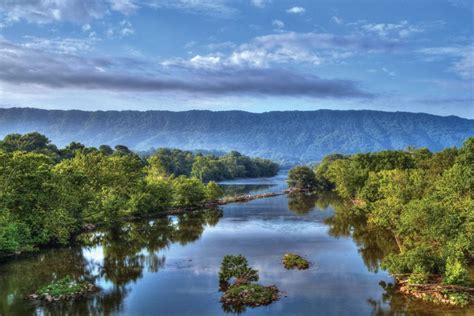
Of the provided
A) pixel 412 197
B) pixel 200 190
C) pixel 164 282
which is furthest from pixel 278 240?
pixel 200 190

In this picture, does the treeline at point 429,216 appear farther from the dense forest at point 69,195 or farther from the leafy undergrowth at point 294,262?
the dense forest at point 69,195

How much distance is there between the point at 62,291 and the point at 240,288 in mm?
12378

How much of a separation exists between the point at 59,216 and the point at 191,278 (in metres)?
18.3

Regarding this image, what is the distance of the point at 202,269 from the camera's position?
3975cm

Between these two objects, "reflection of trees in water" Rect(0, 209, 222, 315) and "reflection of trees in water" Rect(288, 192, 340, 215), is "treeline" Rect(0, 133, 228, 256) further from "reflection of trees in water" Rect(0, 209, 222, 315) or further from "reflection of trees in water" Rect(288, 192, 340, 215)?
"reflection of trees in water" Rect(288, 192, 340, 215)

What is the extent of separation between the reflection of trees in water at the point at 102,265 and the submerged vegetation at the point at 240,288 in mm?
7321

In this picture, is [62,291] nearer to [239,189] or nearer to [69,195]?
[69,195]

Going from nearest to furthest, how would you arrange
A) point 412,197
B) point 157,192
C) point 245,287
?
point 245,287, point 412,197, point 157,192

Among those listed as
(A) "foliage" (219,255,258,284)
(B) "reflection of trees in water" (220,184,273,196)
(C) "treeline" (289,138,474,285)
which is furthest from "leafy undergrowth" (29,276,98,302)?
(B) "reflection of trees in water" (220,184,273,196)

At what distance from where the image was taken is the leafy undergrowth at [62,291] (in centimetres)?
3112

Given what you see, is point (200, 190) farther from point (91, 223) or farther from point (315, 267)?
point (315, 267)

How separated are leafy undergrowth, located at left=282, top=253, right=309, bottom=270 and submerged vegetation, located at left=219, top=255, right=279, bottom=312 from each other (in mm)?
4864

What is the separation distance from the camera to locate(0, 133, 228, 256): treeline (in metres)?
43.7

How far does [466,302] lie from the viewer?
28422 millimetres
